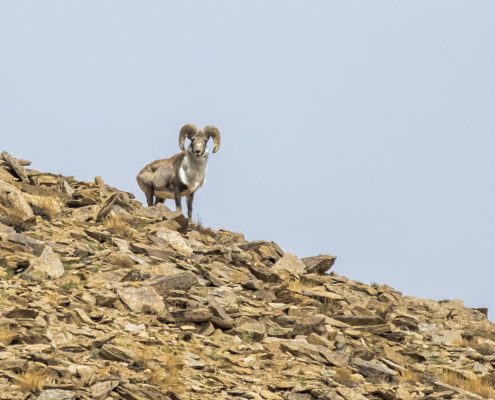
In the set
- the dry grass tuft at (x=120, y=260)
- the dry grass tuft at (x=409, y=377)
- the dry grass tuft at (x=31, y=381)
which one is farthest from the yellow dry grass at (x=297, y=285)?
the dry grass tuft at (x=31, y=381)

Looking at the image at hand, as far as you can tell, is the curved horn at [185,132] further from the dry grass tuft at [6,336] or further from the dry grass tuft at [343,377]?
the dry grass tuft at [6,336]

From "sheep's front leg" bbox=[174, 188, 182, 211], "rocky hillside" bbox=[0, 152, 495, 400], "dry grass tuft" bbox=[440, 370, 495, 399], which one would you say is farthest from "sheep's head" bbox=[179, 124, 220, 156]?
"dry grass tuft" bbox=[440, 370, 495, 399]

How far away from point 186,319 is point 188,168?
10.7 meters

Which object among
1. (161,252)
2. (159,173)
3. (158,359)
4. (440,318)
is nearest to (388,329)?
(440,318)

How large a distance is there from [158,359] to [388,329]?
695 cm

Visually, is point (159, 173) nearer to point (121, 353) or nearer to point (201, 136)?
point (201, 136)

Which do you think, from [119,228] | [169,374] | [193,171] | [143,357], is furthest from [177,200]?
[169,374]

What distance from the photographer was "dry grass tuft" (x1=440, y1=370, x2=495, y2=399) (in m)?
17.7

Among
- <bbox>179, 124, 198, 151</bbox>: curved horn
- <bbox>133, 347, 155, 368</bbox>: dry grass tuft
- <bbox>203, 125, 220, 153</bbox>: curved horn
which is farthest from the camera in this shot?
<bbox>203, 125, 220, 153</bbox>: curved horn

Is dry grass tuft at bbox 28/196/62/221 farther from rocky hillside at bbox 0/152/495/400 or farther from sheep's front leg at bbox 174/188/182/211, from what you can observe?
sheep's front leg at bbox 174/188/182/211

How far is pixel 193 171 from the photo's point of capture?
2752 cm

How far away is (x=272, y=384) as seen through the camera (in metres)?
15.2

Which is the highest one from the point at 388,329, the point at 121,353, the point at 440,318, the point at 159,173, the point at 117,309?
the point at 159,173

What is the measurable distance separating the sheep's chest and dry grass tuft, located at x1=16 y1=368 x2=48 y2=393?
14406 millimetres
